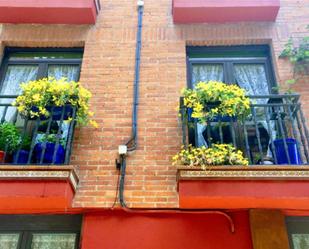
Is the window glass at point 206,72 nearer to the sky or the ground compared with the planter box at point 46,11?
nearer to the ground

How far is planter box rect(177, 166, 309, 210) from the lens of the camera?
4402 millimetres

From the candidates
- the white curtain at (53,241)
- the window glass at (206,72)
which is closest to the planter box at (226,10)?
the window glass at (206,72)

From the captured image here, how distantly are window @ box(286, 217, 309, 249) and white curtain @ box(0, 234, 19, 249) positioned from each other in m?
3.58

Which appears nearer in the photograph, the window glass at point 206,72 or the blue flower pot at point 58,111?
the blue flower pot at point 58,111

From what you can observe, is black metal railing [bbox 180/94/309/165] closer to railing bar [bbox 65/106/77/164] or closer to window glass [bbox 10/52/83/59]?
railing bar [bbox 65/106/77/164]

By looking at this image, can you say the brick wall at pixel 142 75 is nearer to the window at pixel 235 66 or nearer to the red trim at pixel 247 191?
the window at pixel 235 66

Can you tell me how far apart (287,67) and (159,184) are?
2.93 m

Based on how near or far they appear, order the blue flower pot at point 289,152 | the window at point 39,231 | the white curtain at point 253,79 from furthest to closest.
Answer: the white curtain at point 253,79, the window at point 39,231, the blue flower pot at point 289,152

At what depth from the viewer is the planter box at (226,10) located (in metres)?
6.51

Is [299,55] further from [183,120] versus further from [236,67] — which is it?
[183,120]

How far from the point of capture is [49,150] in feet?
16.1

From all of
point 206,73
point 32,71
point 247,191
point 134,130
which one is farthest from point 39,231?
point 206,73

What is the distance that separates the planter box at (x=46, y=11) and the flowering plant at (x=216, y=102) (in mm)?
2740

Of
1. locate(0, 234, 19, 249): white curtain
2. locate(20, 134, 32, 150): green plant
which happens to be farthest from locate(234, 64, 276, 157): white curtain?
locate(0, 234, 19, 249): white curtain
